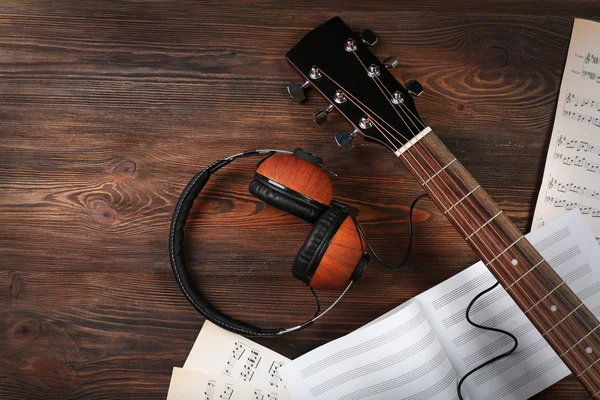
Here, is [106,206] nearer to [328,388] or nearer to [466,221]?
[328,388]

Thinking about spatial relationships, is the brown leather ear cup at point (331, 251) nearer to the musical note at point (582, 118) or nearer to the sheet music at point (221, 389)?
the sheet music at point (221, 389)

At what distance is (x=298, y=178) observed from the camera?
81cm

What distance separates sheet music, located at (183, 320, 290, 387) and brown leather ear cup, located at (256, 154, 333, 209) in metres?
0.31

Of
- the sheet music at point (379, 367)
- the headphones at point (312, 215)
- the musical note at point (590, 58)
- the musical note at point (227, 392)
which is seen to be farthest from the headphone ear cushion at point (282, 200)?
the musical note at point (590, 58)

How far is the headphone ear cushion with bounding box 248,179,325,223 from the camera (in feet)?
2.72

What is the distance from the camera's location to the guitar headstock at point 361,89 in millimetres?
837

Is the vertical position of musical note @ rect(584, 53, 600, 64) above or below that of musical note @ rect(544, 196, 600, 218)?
above

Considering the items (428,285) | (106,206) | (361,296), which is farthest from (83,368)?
(428,285)

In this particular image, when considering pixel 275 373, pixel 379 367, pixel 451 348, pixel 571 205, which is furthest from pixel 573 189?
pixel 275 373

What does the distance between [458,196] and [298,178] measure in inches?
10.3

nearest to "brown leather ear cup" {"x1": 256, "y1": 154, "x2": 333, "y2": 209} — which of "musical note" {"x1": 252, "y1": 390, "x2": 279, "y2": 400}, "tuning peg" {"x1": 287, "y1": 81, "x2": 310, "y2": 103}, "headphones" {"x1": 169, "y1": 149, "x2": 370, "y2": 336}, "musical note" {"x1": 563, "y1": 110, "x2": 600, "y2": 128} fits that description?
"headphones" {"x1": 169, "y1": 149, "x2": 370, "y2": 336}

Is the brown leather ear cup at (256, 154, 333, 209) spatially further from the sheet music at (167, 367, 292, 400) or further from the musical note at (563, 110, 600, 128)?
the musical note at (563, 110, 600, 128)

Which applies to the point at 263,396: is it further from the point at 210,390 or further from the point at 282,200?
the point at 282,200

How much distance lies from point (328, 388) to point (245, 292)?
227 millimetres
